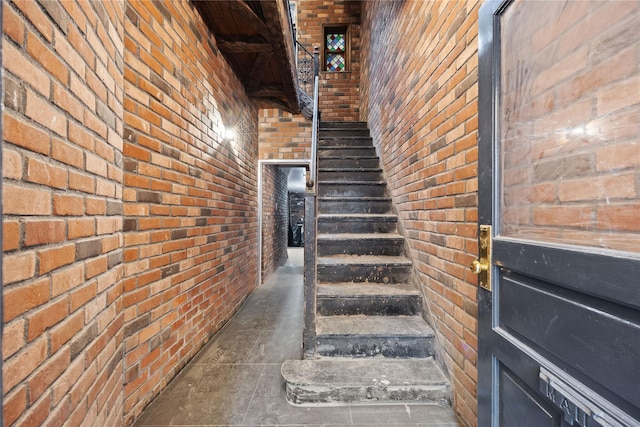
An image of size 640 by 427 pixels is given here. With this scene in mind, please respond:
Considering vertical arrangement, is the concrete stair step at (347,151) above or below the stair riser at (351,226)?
above

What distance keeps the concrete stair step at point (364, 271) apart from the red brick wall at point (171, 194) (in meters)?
0.97

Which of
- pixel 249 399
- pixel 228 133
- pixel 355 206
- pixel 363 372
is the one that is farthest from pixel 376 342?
pixel 228 133

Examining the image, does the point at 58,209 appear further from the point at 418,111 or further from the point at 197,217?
the point at 418,111

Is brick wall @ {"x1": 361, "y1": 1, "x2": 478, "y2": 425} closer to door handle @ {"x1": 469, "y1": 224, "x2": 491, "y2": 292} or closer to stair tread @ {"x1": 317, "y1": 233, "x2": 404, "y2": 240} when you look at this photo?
stair tread @ {"x1": 317, "y1": 233, "x2": 404, "y2": 240}

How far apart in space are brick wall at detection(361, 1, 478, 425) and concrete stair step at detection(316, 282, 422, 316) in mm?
150

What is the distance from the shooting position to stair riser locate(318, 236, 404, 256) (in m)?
2.25

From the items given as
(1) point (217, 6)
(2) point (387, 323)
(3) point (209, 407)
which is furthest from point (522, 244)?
(1) point (217, 6)

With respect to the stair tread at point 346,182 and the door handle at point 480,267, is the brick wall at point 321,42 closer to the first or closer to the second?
the stair tread at point 346,182

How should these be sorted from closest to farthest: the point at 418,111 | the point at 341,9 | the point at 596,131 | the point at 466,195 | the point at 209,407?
the point at 596,131, the point at 466,195, the point at 209,407, the point at 418,111, the point at 341,9

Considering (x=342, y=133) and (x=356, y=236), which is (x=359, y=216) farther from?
(x=342, y=133)

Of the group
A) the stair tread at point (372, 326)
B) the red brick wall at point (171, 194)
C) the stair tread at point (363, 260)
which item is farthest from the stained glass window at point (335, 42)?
the stair tread at point (372, 326)

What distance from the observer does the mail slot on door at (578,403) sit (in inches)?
19.7

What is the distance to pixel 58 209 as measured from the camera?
73 cm

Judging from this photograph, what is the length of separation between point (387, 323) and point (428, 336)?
25 cm
